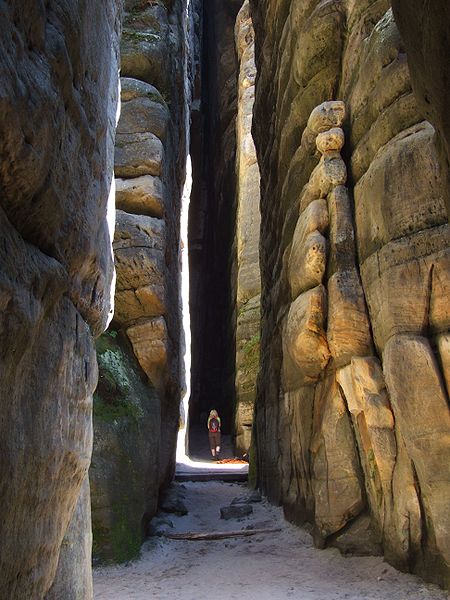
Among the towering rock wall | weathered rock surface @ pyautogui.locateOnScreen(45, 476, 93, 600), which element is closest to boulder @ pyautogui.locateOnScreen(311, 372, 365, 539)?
weathered rock surface @ pyautogui.locateOnScreen(45, 476, 93, 600)

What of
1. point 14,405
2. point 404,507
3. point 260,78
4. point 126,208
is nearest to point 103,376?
point 126,208

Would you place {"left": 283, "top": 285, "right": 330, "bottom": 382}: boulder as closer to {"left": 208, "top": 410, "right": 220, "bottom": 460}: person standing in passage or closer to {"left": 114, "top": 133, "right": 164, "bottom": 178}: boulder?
{"left": 114, "top": 133, "right": 164, "bottom": 178}: boulder

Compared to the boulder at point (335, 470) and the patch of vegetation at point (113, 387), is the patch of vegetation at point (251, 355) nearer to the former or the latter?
the patch of vegetation at point (113, 387)

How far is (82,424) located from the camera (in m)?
3.64

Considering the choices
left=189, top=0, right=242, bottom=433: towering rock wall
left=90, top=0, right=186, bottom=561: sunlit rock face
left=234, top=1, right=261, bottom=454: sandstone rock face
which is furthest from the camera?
left=189, top=0, right=242, bottom=433: towering rock wall

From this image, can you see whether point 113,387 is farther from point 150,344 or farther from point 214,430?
point 214,430

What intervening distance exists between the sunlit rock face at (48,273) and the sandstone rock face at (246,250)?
55.5ft

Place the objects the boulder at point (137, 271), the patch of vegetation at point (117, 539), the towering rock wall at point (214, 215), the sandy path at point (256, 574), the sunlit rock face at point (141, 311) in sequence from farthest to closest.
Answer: the towering rock wall at point (214, 215) < the boulder at point (137, 271) < the sunlit rock face at point (141, 311) < the patch of vegetation at point (117, 539) < the sandy path at point (256, 574)

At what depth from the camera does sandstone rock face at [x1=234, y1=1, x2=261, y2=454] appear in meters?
21.3

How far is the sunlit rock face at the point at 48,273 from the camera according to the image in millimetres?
2502

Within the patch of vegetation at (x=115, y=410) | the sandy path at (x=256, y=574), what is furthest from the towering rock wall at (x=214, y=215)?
the sandy path at (x=256, y=574)

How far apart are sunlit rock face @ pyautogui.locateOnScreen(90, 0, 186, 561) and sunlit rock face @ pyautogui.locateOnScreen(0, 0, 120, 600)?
4.05m

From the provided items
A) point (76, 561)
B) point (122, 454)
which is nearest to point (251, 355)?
point (122, 454)

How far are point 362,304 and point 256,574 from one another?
3769 mm
